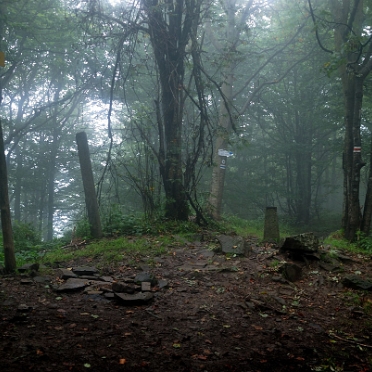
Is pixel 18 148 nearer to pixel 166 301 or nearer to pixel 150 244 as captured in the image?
pixel 150 244

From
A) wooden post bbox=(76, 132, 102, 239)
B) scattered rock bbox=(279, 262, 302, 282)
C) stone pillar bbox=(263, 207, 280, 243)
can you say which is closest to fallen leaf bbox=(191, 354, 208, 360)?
scattered rock bbox=(279, 262, 302, 282)

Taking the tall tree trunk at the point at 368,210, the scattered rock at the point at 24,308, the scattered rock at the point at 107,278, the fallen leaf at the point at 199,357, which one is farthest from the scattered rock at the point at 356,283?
the tall tree trunk at the point at 368,210

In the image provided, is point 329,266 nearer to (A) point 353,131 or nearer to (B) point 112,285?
(B) point 112,285

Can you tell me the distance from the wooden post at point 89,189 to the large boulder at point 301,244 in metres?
3.90

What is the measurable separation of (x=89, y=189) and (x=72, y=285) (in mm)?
3443

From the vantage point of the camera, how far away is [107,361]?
9.70 feet

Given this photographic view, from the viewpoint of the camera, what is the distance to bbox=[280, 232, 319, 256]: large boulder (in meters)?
6.19

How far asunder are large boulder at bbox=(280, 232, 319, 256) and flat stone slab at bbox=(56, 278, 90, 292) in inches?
128

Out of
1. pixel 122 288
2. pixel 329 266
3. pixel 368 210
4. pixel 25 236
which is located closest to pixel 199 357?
pixel 122 288

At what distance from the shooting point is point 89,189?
797cm

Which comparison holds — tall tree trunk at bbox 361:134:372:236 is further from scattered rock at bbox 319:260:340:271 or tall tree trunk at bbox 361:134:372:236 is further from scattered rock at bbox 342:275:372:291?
scattered rock at bbox 342:275:372:291

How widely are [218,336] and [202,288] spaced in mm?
1463

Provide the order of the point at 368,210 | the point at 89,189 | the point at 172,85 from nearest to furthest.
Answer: the point at 89,189 → the point at 172,85 → the point at 368,210

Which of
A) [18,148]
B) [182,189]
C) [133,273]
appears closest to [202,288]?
[133,273]
